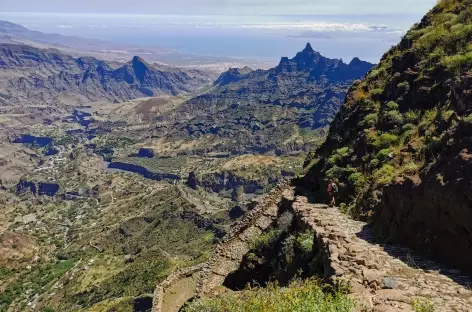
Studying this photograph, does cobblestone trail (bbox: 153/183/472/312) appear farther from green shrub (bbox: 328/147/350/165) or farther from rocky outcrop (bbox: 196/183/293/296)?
rocky outcrop (bbox: 196/183/293/296)

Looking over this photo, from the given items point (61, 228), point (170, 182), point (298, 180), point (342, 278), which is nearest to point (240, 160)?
point (170, 182)

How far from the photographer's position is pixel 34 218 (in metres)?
152

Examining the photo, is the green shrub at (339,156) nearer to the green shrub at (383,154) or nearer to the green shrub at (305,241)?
the green shrub at (383,154)

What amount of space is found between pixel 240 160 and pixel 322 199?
16615cm

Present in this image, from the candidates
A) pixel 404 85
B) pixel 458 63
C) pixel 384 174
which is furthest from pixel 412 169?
pixel 404 85

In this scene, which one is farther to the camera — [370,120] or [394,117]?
[370,120]

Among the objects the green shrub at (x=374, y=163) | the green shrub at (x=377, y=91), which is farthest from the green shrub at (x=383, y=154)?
the green shrub at (x=377, y=91)

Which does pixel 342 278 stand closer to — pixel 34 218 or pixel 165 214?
pixel 165 214

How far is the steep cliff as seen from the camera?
10.2 metres

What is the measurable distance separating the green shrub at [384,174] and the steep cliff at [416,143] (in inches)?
1.7

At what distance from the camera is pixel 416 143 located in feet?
47.8

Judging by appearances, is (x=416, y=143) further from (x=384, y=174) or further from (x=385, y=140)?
(x=385, y=140)

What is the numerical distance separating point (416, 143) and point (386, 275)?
6.26 metres

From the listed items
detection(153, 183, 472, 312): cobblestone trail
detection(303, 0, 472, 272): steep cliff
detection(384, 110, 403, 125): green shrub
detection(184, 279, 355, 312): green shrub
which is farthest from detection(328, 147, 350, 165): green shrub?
detection(184, 279, 355, 312): green shrub
